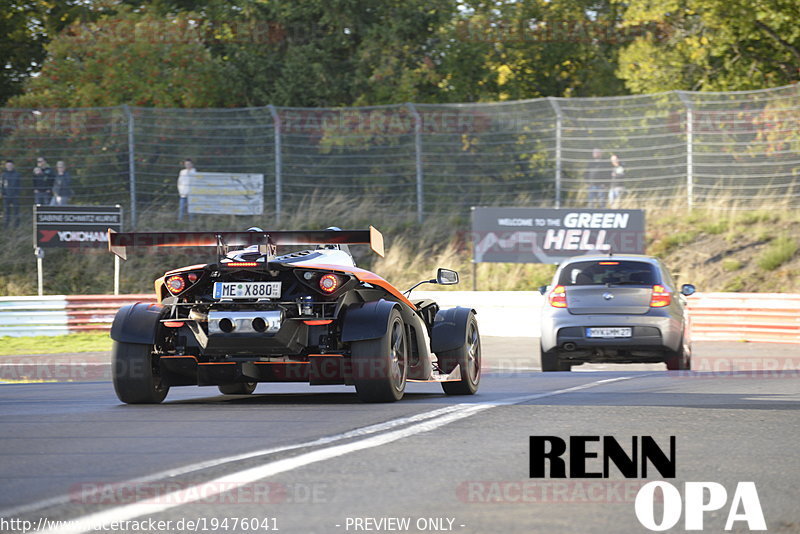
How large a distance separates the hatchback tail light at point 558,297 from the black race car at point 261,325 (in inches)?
227

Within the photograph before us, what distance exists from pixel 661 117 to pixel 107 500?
23147 mm

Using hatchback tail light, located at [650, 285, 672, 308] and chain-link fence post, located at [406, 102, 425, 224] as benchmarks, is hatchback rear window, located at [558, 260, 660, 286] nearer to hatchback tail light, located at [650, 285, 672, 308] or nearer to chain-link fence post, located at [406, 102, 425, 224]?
hatchback tail light, located at [650, 285, 672, 308]

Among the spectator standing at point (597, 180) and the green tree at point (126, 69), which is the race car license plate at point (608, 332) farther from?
the green tree at point (126, 69)

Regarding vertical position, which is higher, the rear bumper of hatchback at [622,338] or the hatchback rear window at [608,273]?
the hatchback rear window at [608,273]

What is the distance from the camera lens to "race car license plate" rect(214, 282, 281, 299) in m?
9.66

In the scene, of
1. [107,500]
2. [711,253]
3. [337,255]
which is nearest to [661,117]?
[711,253]

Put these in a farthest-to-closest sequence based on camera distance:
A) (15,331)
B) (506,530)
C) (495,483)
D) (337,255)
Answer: (15,331) < (337,255) < (495,483) < (506,530)

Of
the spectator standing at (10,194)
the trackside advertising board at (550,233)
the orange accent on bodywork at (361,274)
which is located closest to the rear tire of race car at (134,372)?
the orange accent on bodywork at (361,274)

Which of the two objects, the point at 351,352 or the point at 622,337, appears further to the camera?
the point at 622,337

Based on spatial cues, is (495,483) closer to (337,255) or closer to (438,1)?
(337,255)

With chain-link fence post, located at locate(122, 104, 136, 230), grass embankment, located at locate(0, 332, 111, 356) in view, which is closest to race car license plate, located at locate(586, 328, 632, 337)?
grass embankment, located at locate(0, 332, 111, 356)

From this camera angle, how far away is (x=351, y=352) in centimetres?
946

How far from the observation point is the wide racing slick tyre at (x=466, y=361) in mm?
10781

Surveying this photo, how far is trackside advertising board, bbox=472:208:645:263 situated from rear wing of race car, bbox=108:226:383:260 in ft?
53.5
